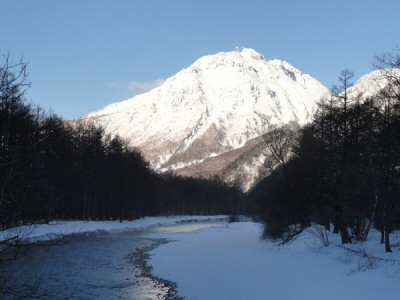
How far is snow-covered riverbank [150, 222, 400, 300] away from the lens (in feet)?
55.3

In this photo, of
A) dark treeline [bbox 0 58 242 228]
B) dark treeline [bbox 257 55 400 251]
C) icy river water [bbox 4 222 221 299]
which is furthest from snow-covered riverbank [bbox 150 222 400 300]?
dark treeline [bbox 0 58 242 228]

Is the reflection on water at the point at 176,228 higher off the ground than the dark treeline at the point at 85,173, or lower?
lower

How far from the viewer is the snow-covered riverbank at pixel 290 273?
55.3ft

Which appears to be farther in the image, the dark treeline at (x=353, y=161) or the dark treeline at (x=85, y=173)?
the dark treeline at (x=85, y=173)

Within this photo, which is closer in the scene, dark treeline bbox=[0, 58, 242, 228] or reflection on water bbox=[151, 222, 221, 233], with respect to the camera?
dark treeline bbox=[0, 58, 242, 228]

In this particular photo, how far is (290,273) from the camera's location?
22.0 metres

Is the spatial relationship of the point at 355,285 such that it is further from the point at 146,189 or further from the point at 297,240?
the point at 146,189

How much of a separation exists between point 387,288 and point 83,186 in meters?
59.0

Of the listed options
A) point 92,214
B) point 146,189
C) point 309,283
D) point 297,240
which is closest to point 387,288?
point 309,283

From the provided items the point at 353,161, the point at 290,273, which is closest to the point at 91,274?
the point at 290,273

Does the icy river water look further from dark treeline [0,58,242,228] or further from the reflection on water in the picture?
the reflection on water

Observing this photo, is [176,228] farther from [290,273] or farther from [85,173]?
[290,273]

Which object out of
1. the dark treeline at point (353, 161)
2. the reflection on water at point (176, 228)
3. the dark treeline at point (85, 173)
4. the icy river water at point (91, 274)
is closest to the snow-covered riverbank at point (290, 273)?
the icy river water at point (91, 274)

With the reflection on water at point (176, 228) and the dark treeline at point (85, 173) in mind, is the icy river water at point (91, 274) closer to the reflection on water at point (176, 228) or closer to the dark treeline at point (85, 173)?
the dark treeline at point (85, 173)
